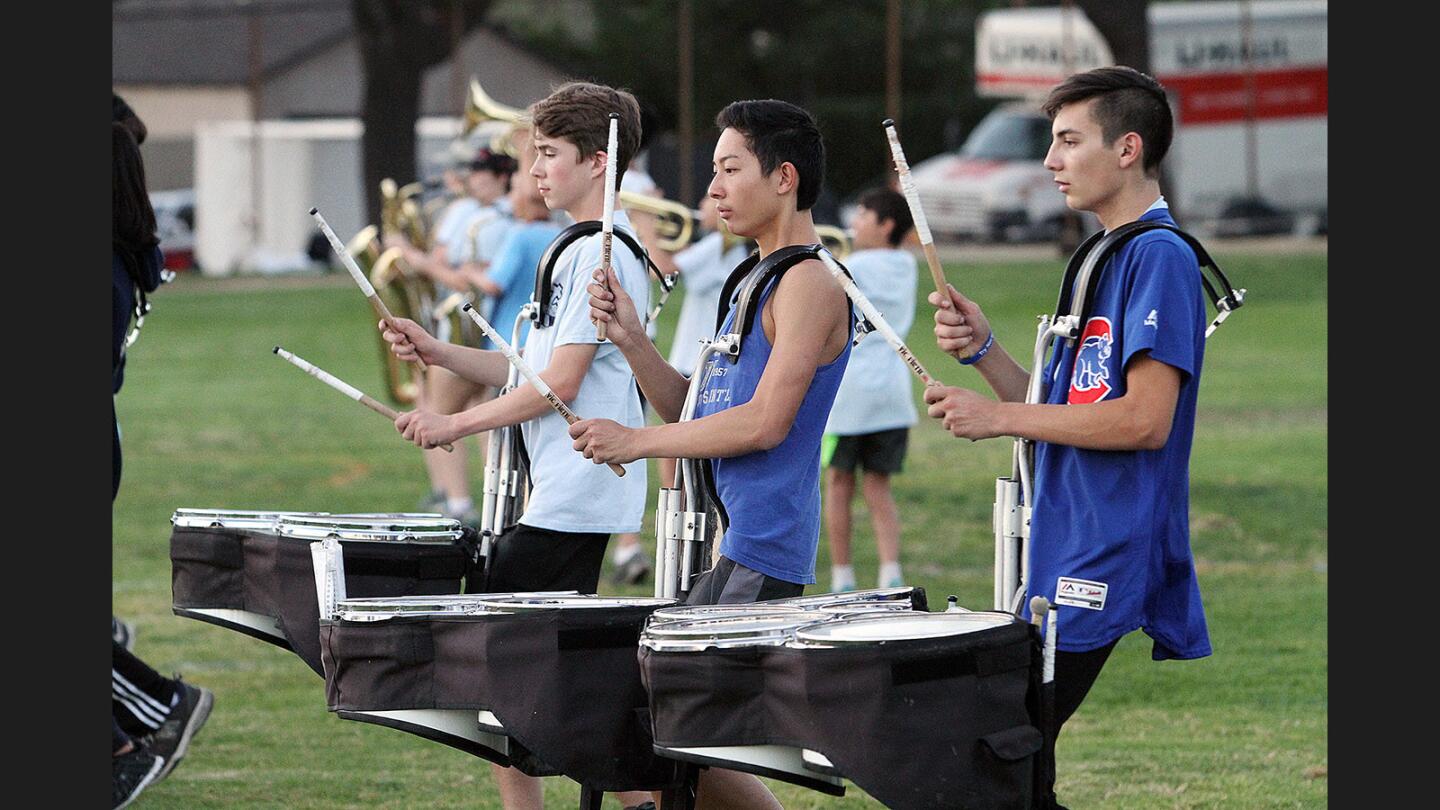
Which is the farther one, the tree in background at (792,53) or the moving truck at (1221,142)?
the tree in background at (792,53)

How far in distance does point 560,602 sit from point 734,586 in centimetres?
39

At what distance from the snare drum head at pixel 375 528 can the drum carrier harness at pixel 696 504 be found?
2.18 feet

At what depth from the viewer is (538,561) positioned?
4816 mm

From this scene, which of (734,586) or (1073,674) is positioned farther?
(734,586)

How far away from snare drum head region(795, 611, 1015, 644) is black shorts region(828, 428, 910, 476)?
5426 mm

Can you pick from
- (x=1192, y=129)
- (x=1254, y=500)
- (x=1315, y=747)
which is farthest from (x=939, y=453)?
(x=1192, y=129)

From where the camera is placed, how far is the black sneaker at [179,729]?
6.03m

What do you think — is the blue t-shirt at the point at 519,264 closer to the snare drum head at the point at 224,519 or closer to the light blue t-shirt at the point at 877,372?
the light blue t-shirt at the point at 877,372

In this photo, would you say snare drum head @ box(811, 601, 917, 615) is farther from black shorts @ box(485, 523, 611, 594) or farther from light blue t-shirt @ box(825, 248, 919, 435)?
light blue t-shirt @ box(825, 248, 919, 435)

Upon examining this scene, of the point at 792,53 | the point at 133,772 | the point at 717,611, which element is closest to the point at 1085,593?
the point at 717,611

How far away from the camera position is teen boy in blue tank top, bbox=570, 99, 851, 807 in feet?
13.5

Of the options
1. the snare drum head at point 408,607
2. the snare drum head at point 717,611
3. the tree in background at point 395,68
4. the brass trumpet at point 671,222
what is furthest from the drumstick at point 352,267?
the tree in background at point 395,68

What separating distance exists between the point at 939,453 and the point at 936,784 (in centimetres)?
1108

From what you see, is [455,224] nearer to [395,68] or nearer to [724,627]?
[724,627]
